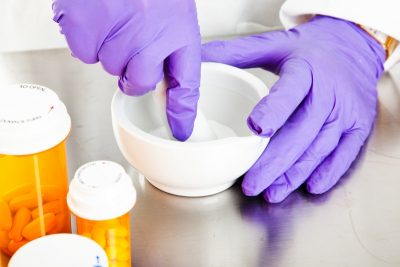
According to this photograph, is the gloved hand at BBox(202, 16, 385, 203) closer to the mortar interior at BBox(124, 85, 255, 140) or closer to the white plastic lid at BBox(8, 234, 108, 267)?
the mortar interior at BBox(124, 85, 255, 140)

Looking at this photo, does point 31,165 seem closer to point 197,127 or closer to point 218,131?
point 197,127

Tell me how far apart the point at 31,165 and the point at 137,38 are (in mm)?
236

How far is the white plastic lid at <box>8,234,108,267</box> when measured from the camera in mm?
489

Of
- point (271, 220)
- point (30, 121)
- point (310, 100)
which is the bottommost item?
point (271, 220)

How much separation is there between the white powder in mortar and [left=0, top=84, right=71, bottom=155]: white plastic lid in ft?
1.12

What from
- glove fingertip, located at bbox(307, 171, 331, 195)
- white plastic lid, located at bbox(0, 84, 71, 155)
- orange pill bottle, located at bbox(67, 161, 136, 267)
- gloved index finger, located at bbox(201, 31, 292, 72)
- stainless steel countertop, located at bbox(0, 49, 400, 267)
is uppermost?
white plastic lid, located at bbox(0, 84, 71, 155)

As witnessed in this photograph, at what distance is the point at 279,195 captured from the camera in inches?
32.1

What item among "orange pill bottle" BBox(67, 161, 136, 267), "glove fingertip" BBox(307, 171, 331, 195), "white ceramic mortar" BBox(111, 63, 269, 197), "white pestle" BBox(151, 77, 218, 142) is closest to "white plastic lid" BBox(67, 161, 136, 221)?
"orange pill bottle" BBox(67, 161, 136, 267)

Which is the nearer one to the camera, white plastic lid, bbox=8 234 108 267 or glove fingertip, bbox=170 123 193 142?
white plastic lid, bbox=8 234 108 267

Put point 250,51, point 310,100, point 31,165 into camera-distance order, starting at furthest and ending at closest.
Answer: point 250,51 → point 310,100 → point 31,165

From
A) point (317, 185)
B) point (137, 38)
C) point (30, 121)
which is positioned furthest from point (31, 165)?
point (317, 185)

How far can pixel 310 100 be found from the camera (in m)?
0.91

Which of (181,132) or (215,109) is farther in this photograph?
(215,109)

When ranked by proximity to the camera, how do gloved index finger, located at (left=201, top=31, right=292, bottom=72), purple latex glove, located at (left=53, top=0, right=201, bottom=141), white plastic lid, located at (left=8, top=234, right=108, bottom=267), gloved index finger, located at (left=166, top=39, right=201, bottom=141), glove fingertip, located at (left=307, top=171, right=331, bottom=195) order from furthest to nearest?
gloved index finger, located at (left=201, top=31, right=292, bottom=72)
glove fingertip, located at (left=307, top=171, right=331, bottom=195)
gloved index finger, located at (left=166, top=39, right=201, bottom=141)
purple latex glove, located at (left=53, top=0, right=201, bottom=141)
white plastic lid, located at (left=8, top=234, right=108, bottom=267)
